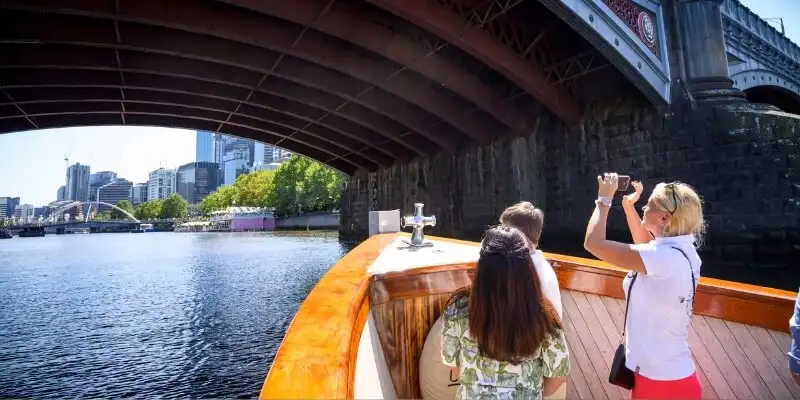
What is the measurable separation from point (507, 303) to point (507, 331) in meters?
0.12

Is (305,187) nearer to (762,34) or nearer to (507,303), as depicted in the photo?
(762,34)

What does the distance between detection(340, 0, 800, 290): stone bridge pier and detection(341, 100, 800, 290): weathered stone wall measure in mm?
30

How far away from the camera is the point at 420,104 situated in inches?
782

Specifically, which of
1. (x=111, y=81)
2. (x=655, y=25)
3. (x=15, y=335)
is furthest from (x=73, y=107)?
(x=655, y=25)

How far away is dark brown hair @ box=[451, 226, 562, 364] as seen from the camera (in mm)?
1746

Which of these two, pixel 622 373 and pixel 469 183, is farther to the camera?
pixel 469 183

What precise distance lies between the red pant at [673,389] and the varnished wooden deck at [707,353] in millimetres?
764

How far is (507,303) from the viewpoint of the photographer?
1.74 metres

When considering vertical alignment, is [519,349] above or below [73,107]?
below

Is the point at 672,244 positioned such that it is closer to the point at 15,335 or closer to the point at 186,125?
the point at 15,335

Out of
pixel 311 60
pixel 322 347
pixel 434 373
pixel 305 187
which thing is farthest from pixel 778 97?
pixel 305 187

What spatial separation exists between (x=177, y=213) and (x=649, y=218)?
16399 cm

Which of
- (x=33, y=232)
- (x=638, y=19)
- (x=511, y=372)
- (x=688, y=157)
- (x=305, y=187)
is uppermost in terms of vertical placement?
(x=305, y=187)

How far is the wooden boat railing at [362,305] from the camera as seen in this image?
51.4 inches
